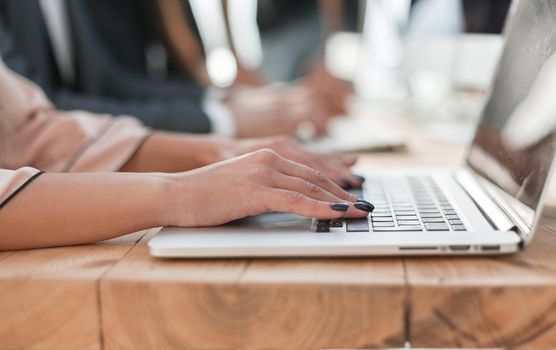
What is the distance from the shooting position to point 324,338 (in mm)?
516

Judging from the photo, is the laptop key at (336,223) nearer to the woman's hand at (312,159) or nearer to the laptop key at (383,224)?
the laptop key at (383,224)

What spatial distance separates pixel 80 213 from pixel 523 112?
45 cm

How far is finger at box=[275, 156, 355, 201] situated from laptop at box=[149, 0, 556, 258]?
0.13 feet

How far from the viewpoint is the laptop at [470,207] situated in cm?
55

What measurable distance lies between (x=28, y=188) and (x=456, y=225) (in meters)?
0.40

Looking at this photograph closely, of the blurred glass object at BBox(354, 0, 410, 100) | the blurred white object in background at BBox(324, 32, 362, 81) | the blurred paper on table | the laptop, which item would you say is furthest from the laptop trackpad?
the blurred white object in background at BBox(324, 32, 362, 81)

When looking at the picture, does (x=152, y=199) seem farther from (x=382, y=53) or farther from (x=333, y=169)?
(x=382, y=53)

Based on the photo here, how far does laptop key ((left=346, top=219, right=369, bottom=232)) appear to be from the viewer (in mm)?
586

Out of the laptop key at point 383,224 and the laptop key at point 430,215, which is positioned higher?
the laptop key at point 383,224

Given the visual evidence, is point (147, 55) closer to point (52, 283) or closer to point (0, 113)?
point (0, 113)

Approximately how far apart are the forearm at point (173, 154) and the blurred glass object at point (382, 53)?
1192mm

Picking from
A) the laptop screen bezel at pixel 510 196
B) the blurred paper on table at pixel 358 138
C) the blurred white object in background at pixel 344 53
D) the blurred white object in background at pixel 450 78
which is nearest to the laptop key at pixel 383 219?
the laptop screen bezel at pixel 510 196

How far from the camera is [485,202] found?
0.67 meters

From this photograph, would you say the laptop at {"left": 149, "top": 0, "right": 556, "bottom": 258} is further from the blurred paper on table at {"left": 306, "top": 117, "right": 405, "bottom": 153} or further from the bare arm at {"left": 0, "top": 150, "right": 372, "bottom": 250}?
the blurred paper on table at {"left": 306, "top": 117, "right": 405, "bottom": 153}
